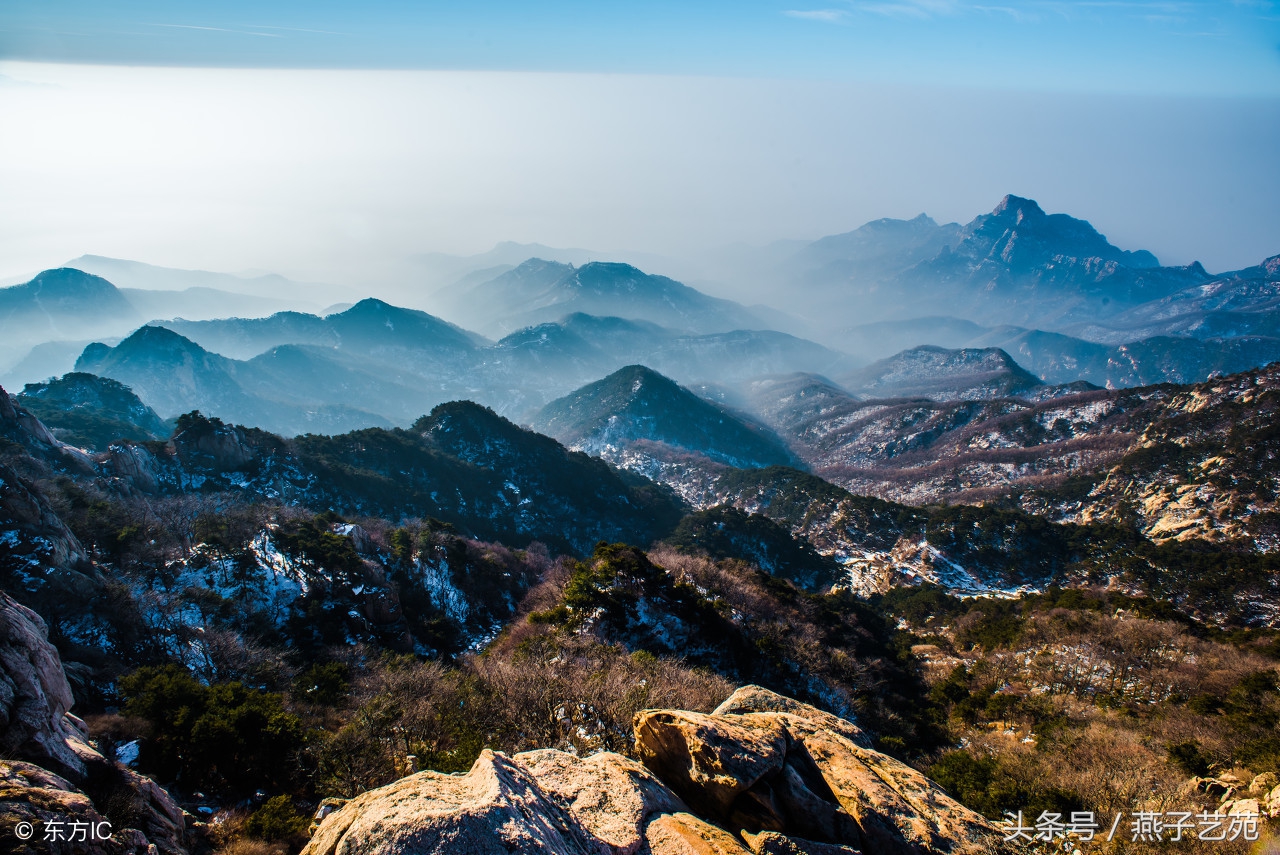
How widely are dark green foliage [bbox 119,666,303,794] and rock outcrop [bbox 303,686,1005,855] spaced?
14363 mm

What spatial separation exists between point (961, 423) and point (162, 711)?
19614 centimetres

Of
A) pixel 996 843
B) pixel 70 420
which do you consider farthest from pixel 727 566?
pixel 70 420

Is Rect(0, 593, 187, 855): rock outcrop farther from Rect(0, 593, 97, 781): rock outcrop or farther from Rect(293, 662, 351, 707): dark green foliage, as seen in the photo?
Rect(293, 662, 351, 707): dark green foliage

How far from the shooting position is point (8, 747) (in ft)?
47.5

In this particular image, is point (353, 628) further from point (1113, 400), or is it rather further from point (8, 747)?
point (1113, 400)

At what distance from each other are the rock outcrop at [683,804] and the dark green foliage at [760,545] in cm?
7275

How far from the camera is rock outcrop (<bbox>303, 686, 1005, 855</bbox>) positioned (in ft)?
33.7

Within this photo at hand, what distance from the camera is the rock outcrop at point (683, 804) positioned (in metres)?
10.3

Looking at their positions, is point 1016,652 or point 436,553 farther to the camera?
point 436,553

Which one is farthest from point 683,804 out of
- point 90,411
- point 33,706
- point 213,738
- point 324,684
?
point 90,411

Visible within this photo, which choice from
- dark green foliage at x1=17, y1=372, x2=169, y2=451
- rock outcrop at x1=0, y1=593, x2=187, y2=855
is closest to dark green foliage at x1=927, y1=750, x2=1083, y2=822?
rock outcrop at x1=0, y1=593, x2=187, y2=855

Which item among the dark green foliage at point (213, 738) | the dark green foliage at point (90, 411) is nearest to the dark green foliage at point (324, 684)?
the dark green foliage at point (213, 738)

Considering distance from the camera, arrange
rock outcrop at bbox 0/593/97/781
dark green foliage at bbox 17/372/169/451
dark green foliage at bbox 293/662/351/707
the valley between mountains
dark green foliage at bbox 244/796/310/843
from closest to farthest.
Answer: rock outcrop at bbox 0/593/97/781 → the valley between mountains → dark green foliage at bbox 244/796/310/843 → dark green foliage at bbox 293/662/351/707 → dark green foliage at bbox 17/372/169/451

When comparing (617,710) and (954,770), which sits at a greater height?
(617,710)
